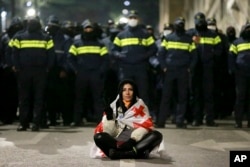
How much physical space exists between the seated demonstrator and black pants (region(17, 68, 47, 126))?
366cm

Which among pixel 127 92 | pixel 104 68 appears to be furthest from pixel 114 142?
pixel 104 68

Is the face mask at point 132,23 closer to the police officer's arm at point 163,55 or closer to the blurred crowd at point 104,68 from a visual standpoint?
the blurred crowd at point 104,68

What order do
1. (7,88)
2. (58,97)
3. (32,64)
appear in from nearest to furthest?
1. (32,64)
2. (58,97)
3. (7,88)

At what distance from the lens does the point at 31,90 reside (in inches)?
487

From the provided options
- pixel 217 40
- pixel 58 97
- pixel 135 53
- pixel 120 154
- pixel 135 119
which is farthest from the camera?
pixel 58 97

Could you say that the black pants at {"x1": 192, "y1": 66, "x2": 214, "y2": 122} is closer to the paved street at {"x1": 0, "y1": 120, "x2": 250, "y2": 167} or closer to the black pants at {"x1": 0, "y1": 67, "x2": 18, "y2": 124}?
the paved street at {"x1": 0, "y1": 120, "x2": 250, "y2": 167}

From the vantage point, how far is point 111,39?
14.6 meters

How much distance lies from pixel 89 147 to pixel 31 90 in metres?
2.96

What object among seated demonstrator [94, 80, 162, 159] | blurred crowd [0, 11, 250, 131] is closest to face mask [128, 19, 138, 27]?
blurred crowd [0, 11, 250, 131]

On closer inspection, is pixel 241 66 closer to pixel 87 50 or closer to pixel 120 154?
pixel 87 50

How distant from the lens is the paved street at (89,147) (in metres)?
8.34

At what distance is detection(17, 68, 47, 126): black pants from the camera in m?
12.2

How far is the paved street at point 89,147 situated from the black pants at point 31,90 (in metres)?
0.37

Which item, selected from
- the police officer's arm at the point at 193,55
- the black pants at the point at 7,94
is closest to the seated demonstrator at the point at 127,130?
the police officer's arm at the point at 193,55
